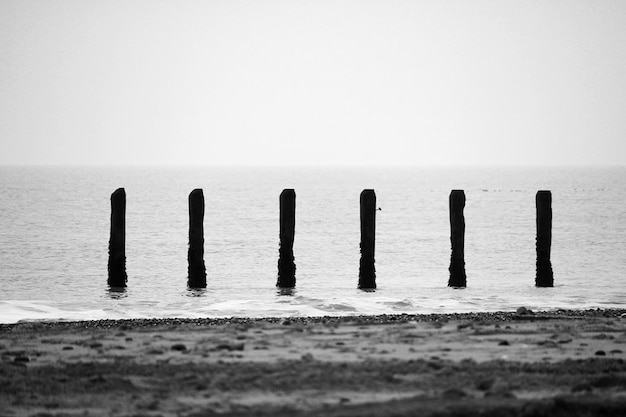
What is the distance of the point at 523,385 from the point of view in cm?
802

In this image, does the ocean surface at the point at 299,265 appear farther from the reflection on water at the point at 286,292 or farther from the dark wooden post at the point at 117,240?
the dark wooden post at the point at 117,240

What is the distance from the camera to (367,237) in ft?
72.7

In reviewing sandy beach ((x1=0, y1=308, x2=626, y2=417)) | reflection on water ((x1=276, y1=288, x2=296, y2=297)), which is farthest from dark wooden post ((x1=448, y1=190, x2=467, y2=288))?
sandy beach ((x1=0, y1=308, x2=626, y2=417))

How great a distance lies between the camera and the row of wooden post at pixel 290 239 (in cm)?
2150

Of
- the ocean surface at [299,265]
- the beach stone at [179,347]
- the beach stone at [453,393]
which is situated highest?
the beach stone at [453,393]

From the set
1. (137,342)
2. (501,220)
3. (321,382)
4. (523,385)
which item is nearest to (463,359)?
(523,385)

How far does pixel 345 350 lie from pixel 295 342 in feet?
2.43

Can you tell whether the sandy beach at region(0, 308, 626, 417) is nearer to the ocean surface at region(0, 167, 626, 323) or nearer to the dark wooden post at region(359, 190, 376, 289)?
the ocean surface at region(0, 167, 626, 323)

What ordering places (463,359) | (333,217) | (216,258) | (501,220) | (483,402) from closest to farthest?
(483,402) < (463,359) < (216,258) < (501,220) < (333,217)

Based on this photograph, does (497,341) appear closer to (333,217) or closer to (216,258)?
(216,258)

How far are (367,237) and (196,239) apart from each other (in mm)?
4059

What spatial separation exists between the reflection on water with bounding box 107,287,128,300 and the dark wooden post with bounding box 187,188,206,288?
159cm

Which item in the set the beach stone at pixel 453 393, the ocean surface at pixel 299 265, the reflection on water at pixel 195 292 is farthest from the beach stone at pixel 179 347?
the reflection on water at pixel 195 292

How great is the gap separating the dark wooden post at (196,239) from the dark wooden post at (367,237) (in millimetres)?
3815
